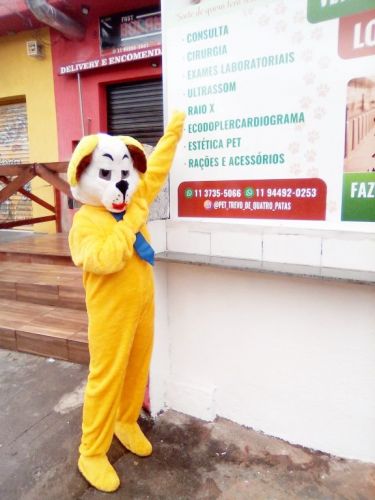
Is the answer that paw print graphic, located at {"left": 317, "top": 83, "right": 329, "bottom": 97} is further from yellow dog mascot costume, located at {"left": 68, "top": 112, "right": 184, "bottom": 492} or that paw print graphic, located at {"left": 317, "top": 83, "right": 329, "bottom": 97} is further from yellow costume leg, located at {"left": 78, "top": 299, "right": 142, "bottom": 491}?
yellow costume leg, located at {"left": 78, "top": 299, "right": 142, "bottom": 491}

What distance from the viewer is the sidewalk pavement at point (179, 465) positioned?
1.99 metres

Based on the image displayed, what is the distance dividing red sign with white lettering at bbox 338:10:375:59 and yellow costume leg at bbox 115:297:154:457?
58.8 inches

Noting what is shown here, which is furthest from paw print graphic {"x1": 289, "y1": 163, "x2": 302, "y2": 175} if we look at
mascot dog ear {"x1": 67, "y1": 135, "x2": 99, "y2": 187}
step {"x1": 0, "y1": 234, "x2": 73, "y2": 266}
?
step {"x1": 0, "y1": 234, "x2": 73, "y2": 266}

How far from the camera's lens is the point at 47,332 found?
347 cm

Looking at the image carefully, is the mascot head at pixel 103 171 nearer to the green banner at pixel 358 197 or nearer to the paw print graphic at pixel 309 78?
the paw print graphic at pixel 309 78

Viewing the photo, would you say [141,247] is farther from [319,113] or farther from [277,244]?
[319,113]

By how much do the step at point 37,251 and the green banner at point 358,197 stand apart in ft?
11.3

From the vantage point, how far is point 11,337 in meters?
3.58

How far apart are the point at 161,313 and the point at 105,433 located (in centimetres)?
76

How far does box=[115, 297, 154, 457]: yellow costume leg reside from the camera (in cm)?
212

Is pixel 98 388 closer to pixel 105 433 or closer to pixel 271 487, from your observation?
pixel 105 433

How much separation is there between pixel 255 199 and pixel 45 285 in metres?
2.72

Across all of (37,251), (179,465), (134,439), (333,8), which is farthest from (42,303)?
(333,8)

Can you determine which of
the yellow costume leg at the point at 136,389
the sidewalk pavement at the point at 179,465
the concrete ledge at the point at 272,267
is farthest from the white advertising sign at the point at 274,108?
the sidewalk pavement at the point at 179,465
